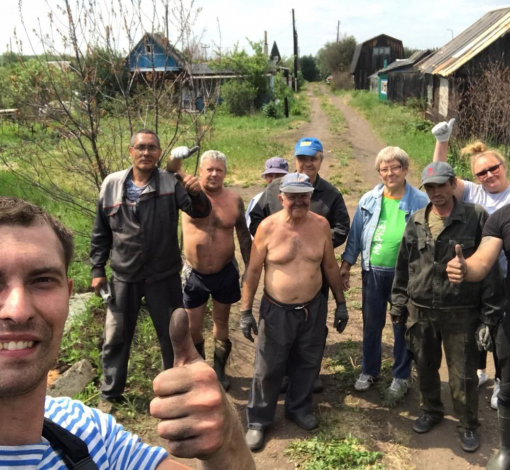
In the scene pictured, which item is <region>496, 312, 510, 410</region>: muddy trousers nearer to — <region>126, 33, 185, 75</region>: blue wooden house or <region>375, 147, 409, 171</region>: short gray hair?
<region>375, 147, 409, 171</region>: short gray hair

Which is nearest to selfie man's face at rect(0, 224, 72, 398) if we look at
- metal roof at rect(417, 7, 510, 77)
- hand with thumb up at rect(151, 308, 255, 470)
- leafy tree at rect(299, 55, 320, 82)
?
hand with thumb up at rect(151, 308, 255, 470)

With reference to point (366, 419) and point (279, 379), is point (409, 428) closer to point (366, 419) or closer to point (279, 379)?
point (366, 419)

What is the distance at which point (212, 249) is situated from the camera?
4047 millimetres

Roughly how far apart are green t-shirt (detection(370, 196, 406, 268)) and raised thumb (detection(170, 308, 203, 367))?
2.94 meters

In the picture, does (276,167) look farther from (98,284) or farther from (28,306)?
(28,306)

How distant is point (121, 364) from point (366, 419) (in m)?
1.94

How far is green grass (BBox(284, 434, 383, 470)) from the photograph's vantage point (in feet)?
10.9

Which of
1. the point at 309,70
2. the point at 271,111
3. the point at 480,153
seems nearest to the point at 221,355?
the point at 480,153

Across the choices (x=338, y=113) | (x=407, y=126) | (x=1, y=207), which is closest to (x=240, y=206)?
(x=1, y=207)

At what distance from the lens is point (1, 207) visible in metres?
1.20

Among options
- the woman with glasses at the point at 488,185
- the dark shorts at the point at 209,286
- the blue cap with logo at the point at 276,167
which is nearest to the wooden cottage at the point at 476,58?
the blue cap with logo at the point at 276,167

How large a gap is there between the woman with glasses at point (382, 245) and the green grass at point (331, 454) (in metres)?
0.67

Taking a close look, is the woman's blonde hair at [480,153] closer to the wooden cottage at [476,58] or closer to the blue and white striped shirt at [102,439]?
the blue and white striped shirt at [102,439]

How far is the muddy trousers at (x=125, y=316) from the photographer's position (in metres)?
3.70
